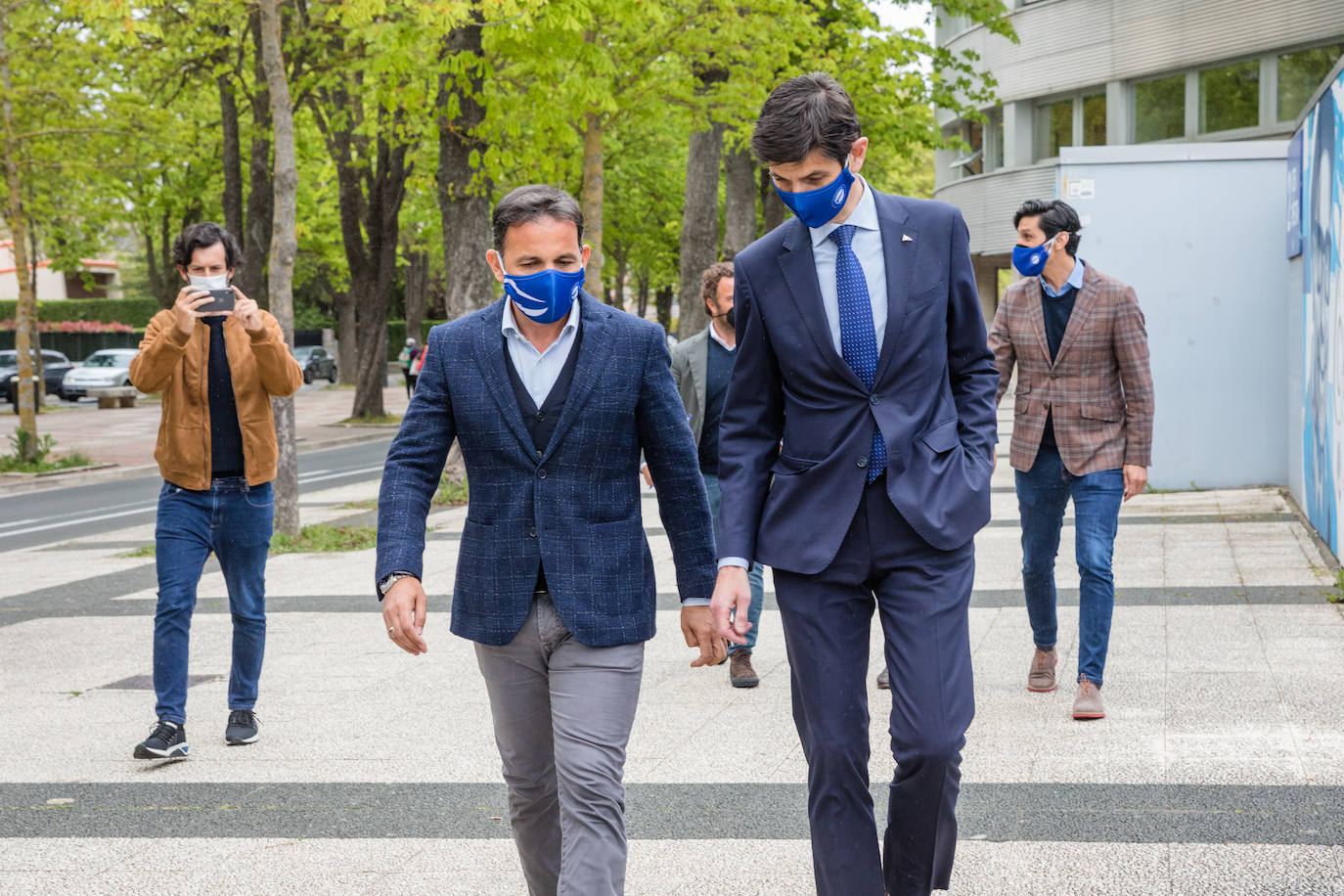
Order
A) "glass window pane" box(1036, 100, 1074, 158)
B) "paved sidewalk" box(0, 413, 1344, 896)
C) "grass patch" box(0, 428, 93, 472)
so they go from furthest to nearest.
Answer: "glass window pane" box(1036, 100, 1074, 158) < "grass patch" box(0, 428, 93, 472) < "paved sidewalk" box(0, 413, 1344, 896)

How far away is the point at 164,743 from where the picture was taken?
5.56 m

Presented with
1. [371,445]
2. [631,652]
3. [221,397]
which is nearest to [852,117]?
[631,652]

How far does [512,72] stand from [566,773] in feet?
39.9

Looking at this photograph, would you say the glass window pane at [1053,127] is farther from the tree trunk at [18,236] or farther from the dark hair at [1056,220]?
the dark hair at [1056,220]

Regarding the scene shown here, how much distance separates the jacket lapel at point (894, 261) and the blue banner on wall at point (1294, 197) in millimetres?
8590

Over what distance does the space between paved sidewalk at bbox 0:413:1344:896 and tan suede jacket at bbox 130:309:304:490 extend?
1116mm

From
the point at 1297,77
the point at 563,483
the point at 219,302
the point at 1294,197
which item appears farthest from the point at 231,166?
the point at 563,483

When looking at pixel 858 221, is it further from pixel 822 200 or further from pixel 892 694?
pixel 892 694

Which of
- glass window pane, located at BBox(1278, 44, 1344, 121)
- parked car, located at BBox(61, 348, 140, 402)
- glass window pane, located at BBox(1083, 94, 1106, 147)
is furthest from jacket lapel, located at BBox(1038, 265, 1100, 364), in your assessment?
parked car, located at BBox(61, 348, 140, 402)

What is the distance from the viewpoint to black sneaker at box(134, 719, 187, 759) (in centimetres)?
555

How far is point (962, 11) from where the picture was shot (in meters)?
23.9

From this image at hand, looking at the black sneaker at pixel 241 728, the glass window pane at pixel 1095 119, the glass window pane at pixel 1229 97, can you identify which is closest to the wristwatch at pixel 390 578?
the black sneaker at pixel 241 728

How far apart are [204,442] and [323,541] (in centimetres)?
687

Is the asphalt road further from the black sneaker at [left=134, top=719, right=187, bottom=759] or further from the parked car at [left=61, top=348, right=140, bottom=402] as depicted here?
the parked car at [left=61, top=348, right=140, bottom=402]
